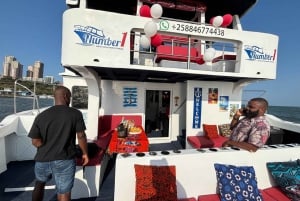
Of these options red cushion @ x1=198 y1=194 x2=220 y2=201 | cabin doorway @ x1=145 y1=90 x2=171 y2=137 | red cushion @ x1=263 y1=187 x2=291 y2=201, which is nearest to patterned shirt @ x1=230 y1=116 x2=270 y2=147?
red cushion @ x1=263 y1=187 x2=291 y2=201

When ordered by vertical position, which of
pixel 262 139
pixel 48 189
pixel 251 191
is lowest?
pixel 48 189

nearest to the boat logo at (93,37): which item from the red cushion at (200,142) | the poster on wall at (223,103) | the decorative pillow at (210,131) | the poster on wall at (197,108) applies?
the poster on wall at (197,108)

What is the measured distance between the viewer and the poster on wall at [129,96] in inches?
230

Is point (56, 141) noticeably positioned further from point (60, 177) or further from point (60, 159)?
point (60, 177)

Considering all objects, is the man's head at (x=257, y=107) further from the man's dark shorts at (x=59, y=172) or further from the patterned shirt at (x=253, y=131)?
the man's dark shorts at (x=59, y=172)

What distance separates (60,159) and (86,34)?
8.03ft

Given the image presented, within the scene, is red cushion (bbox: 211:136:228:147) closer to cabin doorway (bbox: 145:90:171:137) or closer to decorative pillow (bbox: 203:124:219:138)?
decorative pillow (bbox: 203:124:219:138)

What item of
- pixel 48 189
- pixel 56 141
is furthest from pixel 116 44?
pixel 48 189

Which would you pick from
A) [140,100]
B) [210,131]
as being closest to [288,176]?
[210,131]

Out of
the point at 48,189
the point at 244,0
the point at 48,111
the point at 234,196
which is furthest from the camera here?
the point at 244,0

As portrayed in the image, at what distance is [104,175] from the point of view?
385cm

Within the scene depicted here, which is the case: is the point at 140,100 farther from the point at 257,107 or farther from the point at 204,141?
the point at 257,107

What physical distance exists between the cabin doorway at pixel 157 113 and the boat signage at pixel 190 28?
305 centimetres

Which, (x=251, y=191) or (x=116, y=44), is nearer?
(x=251, y=191)
